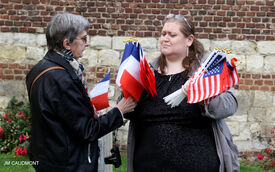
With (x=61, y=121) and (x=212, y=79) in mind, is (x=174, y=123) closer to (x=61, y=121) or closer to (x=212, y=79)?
(x=212, y=79)

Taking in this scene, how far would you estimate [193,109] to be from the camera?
8.57 ft

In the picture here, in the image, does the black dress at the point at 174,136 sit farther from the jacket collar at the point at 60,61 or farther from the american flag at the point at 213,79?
the jacket collar at the point at 60,61

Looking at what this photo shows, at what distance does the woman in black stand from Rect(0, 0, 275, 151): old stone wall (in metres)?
2.99

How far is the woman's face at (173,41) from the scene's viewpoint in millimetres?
2754

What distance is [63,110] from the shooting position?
2189mm

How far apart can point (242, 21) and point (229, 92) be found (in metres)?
3.49

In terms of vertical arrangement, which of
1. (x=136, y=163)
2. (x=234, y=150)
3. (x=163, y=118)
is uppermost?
(x=163, y=118)

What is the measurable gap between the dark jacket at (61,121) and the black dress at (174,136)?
21.5 inches

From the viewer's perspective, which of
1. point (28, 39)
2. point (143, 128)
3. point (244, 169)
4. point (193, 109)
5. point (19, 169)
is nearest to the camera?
point (193, 109)

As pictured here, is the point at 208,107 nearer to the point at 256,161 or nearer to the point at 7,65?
the point at 256,161

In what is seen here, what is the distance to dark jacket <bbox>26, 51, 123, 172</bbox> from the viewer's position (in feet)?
7.21

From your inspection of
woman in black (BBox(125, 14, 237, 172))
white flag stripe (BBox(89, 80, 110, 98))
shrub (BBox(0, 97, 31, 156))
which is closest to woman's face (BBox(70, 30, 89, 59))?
white flag stripe (BBox(89, 80, 110, 98))

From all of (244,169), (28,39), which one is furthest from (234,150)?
(28,39)

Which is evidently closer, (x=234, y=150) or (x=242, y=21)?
(x=234, y=150)
